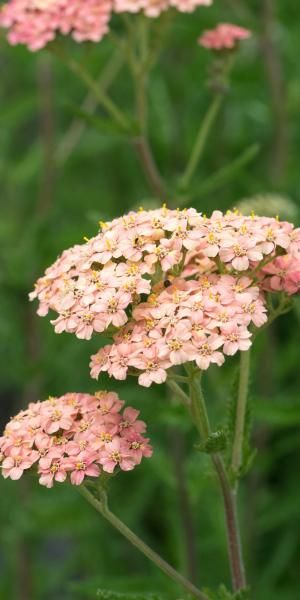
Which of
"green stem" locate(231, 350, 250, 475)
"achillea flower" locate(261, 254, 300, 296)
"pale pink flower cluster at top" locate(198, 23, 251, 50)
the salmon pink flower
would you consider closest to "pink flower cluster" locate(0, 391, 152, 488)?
the salmon pink flower

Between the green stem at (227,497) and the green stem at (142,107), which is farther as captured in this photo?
the green stem at (142,107)

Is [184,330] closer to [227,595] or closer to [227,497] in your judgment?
[227,497]

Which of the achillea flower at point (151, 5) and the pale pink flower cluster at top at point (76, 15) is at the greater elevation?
the pale pink flower cluster at top at point (76, 15)

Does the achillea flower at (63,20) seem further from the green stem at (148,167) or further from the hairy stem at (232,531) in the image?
the hairy stem at (232,531)

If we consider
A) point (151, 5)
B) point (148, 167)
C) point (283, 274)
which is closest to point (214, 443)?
point (283, 274)

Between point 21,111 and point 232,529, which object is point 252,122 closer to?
point 21,111

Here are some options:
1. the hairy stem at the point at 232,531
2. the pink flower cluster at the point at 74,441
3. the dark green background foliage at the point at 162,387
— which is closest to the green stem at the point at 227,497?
the hairy stem at the point at 232,531
